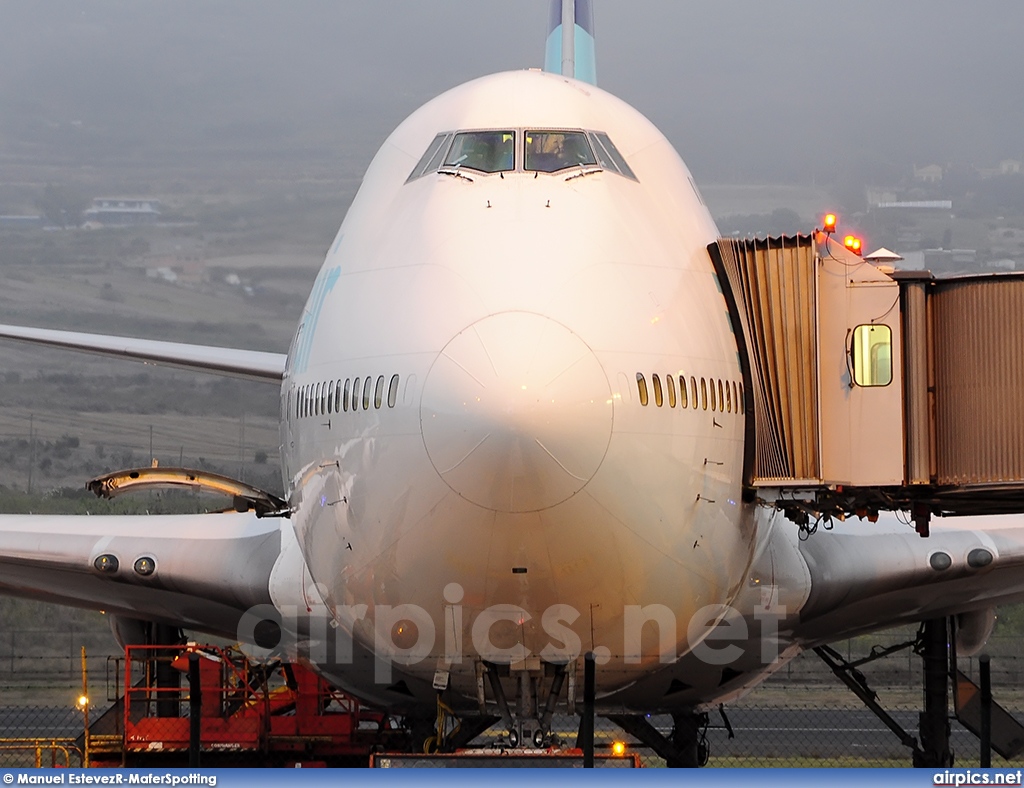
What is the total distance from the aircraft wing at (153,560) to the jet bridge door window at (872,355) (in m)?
5.34

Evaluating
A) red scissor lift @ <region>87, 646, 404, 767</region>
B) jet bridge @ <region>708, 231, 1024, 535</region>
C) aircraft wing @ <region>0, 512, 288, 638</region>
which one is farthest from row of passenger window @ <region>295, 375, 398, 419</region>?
red scissor lift @ <region>87, 646, 404, 767</region>

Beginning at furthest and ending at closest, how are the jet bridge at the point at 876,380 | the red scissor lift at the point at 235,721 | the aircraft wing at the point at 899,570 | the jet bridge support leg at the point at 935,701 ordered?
the jet bridge support leg at the point at 935,701
the red scissor lift at the point at 235,721
the aircraft wing at the point at 899,570
the jet bridge at the point at 876,380

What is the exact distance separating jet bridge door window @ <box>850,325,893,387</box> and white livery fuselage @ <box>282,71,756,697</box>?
30.0 inches

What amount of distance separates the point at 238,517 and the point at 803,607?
16.7ft

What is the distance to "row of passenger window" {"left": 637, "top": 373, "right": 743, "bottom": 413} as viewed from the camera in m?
9.41

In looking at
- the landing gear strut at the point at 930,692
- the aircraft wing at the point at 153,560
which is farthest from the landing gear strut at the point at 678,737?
the aircraft wing at the point at 153,560

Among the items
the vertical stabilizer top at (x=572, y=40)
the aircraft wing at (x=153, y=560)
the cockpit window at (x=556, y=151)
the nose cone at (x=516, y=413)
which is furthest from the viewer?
the vertical stabilizer top at (x=572, y=40)

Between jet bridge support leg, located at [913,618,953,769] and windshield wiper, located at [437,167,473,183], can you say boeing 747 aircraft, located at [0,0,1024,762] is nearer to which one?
windshield wiper, located at [437,167,473,183]

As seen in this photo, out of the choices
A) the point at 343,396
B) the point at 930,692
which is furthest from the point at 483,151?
the point at 930,692

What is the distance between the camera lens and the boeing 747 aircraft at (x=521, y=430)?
877 cm

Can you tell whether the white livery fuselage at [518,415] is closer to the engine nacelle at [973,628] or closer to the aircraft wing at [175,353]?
the aircraft wing at [175,353]

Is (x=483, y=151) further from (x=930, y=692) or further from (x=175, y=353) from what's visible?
(x=930, y=692)

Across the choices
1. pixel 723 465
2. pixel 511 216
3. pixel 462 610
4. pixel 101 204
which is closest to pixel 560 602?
pixel 462 610

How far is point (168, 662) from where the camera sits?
16.1m
